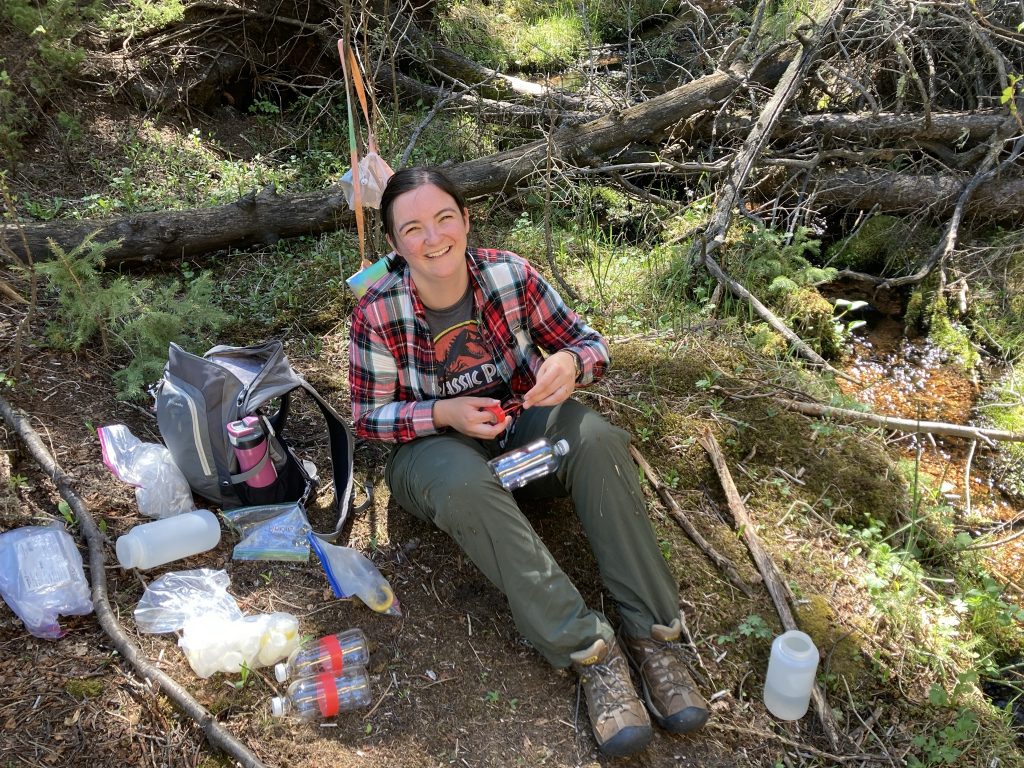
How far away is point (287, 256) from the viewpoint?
14.8ft

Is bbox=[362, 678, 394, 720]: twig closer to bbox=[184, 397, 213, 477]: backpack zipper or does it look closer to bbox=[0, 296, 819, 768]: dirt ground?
bbox=[0, 296, 819, 768]: dirt ground

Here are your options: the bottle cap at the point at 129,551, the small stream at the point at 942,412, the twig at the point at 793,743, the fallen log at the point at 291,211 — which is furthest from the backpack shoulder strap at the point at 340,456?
the small stream at the point at 942,412

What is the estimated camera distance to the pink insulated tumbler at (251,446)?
→ 8.63ft

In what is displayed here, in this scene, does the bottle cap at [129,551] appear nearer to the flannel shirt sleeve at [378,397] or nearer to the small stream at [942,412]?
the flannel shirt sleeve at [378,397]

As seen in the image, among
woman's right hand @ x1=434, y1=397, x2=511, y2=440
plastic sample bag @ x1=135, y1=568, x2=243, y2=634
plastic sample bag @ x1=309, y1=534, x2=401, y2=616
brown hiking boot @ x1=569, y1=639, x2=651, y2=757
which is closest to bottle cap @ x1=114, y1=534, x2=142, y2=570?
plastic sample bag @ x1=135, y1=568, x2=243, y2=634

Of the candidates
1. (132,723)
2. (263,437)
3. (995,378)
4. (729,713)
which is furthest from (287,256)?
(995,378)

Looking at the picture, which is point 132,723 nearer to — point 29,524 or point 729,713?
point 29,524

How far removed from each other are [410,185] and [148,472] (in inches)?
56.6

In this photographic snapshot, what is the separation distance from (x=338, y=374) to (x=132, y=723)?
6.30ft

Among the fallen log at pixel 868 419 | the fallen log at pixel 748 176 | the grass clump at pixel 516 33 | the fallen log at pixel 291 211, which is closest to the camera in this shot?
the fallen log at pixel 868 419

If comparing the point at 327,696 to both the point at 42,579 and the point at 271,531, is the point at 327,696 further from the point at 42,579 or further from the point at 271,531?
the point at 42,579

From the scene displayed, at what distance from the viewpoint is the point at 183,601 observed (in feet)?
7.80

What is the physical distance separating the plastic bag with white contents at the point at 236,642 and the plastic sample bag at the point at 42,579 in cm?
36

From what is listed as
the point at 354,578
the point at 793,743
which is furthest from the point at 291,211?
the point at 793,743
